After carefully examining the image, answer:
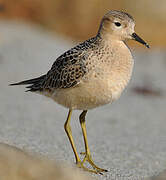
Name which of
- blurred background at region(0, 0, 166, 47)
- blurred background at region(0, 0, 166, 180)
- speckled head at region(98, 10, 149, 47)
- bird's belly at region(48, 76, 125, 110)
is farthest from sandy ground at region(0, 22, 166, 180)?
blurred background at region(0, 0, 166, 47)

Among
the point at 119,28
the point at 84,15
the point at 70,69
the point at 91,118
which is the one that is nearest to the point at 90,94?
the point at 70,69

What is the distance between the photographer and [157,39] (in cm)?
1825

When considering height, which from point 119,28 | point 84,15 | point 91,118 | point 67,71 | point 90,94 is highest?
point 119,28

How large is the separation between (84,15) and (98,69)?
13068mm

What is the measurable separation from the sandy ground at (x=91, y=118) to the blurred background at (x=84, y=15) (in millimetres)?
2354

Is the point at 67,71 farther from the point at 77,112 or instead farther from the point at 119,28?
the point at 77,112

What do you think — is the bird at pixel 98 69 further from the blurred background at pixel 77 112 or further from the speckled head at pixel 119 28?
the blurred background at pixel 77 112

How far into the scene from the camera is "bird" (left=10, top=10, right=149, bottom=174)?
5.77 m

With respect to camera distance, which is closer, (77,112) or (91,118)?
(91,118)

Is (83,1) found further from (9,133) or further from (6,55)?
(9,133)

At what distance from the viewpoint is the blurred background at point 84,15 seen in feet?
59.8

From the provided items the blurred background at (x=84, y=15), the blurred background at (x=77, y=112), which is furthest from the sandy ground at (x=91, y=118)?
the blurred background at (x=84, y=15)

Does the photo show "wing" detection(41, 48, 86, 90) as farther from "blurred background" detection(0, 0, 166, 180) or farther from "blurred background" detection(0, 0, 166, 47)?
"blurred background" detection(0, 0, 166, 47)

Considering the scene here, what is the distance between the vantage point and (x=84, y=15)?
730 inches
